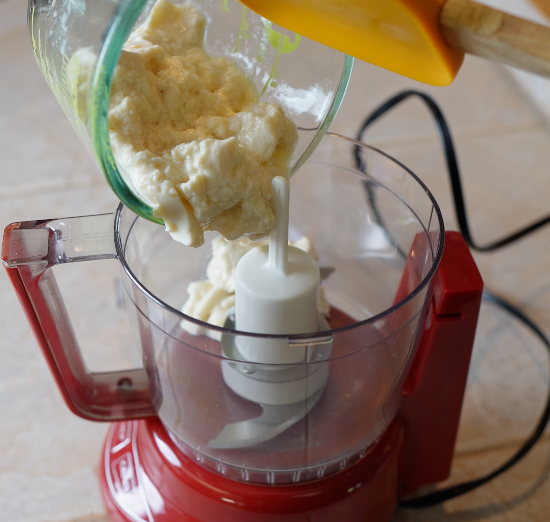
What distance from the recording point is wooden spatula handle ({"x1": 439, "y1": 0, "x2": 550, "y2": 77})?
25 centimetres

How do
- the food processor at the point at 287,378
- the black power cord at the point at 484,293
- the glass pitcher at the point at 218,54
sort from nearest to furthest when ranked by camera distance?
the glass pitcher at the point at 218,54, the food processor at the point at 287,378, the black power cord at the point at 484,293

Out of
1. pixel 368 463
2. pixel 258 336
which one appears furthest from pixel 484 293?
pixel 258 336

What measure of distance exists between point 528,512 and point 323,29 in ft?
1.20

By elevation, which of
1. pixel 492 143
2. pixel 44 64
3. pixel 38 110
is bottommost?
pixel 38 110

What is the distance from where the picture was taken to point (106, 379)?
1.38ft

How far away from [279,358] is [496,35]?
19 cm

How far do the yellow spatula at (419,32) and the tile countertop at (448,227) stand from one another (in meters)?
0.32

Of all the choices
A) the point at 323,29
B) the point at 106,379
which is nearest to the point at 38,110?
the point at 106,379

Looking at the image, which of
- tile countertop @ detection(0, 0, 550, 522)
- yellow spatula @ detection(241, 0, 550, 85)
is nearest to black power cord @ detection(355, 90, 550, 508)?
tile countertop @ detection(0, 0, 550, 522)

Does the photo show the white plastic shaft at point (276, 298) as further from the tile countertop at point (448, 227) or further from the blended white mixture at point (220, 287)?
the tile countertop at point (448, 227)

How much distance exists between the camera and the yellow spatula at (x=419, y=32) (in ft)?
0.83

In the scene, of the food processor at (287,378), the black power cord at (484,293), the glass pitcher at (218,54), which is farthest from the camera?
the black power cord at (484,293)

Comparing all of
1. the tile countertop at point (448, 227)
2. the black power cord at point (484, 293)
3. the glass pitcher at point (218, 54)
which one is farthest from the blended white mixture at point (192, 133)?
the tile countertop at point (448, 227)

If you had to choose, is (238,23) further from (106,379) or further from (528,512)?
(528,512)
